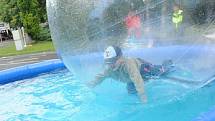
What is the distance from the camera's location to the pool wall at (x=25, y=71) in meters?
9.78

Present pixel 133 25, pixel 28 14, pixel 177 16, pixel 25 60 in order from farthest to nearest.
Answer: pixel 28 14
pixel 25 60
pixel 177 16
pixel 133 25

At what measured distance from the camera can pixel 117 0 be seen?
5.98 metres

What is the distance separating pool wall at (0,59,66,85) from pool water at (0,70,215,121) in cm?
193

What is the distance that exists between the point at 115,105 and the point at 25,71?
4.05 meters

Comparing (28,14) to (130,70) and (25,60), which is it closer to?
(25,60)

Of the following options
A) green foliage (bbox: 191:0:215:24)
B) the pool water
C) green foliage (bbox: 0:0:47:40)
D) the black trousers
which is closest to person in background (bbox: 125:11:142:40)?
the black trousers

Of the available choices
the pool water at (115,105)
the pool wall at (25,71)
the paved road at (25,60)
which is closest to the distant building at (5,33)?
the paved road at (25,60)

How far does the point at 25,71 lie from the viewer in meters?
10.1

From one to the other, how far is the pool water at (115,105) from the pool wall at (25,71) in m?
1.93

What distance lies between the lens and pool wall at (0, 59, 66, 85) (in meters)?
9.78

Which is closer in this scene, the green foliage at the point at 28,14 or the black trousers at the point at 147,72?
the black trousers at the point at 147,72

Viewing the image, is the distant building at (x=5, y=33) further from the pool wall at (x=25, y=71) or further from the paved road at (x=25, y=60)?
the pool wall at (x=25, y=71)

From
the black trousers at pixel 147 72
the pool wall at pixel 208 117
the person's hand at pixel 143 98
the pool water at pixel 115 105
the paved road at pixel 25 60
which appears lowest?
the paved road at pixel 25 60

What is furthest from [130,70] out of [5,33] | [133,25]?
[5,33]
